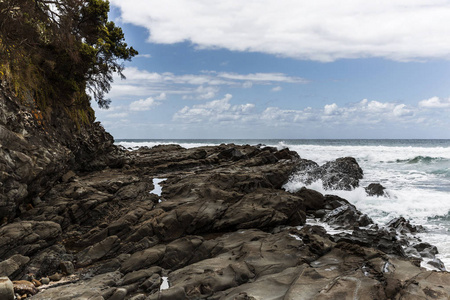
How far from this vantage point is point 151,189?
61.0 feet

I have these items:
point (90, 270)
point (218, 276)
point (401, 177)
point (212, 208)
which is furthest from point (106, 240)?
point (401, 177)

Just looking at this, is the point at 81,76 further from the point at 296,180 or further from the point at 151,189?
the point at 296,180

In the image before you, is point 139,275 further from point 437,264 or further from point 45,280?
point 437,264

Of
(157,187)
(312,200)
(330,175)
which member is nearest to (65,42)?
(157,187)

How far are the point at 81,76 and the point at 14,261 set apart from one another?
13659 millimetres

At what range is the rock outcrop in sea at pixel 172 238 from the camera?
7.84 meters

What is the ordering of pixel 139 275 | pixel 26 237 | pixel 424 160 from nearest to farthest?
1. pixel 139 275
2. pixel 26 237
3. pixel 424 160

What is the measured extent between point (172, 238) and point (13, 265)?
549cm

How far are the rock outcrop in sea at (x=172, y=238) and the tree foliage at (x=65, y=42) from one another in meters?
3.04

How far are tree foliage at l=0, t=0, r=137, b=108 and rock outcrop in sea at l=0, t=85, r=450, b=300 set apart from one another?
3.04 m

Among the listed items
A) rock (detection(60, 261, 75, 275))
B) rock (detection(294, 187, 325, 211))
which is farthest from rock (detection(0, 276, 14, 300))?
rock (detection(294, 187, 325, 211))

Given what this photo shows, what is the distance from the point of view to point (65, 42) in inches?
662

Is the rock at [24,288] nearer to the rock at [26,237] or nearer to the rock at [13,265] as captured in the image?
the rock at [13,265]

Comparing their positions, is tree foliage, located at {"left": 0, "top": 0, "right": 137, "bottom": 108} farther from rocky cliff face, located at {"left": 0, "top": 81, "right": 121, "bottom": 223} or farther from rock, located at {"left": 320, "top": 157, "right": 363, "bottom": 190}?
rock, located at {"left": 320, "top": 157, "right": 363, "bottom": 190}
